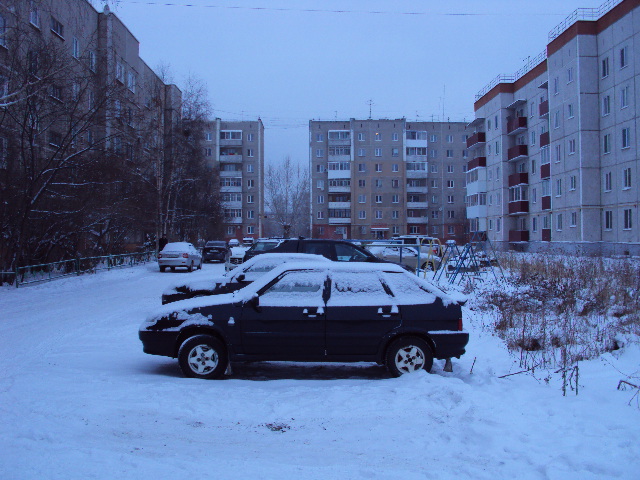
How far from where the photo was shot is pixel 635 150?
105ft

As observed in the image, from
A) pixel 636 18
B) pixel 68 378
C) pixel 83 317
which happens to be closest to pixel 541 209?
pixel 636 18

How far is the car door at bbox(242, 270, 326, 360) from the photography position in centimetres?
694

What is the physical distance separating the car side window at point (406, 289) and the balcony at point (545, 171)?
126 ft

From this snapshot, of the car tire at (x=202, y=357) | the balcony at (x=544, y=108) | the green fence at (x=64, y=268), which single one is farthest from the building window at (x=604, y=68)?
the car tire at (x=202, y=357)

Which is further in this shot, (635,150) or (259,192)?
(259,192)

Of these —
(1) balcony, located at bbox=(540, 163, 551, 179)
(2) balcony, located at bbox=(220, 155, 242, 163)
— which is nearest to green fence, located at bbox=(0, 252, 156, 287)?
(1) balcony, located at bbox=(540, 163, 551, 179)

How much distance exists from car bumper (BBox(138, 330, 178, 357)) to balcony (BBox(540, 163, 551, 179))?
40373 millimetres

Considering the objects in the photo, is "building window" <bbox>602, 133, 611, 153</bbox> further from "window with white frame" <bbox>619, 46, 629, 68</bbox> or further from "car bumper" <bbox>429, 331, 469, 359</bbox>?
"car bumper" <bbox>429, 331, 469, 359</bbox>

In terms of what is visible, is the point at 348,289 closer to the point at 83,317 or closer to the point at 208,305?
the point at 208,305

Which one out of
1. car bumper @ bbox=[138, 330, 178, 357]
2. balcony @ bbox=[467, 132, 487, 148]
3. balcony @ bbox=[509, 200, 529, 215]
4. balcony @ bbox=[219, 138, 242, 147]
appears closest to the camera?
car bumper @ bbox=[138, 330, 178, 357]

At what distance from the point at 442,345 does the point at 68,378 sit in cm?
486

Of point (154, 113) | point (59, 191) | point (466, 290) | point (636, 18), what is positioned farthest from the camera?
point (154, 113)

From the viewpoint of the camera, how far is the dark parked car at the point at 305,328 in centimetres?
694

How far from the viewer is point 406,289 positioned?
24.1 ft
